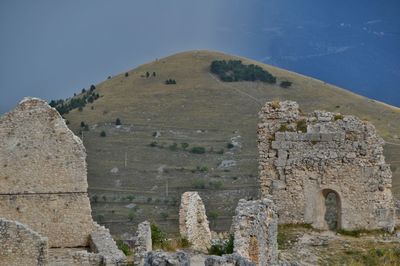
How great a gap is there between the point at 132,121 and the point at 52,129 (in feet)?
238

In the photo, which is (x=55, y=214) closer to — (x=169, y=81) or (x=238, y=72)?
(x=169, y=81)

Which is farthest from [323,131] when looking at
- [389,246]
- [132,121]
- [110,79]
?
[110,79]

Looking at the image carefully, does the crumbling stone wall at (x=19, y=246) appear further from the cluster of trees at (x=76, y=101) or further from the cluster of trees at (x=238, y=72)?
the cluster of trees at (x=238, y=72)

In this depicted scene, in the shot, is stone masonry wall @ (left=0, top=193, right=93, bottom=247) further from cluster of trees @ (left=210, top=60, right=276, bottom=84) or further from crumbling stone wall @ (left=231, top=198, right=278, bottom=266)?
cluster of trees @ (left=210, top=60, right=276, bottom=84)

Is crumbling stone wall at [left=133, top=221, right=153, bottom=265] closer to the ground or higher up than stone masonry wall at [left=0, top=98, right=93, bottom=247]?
closer to the ground

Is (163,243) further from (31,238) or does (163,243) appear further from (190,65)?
(190,65)

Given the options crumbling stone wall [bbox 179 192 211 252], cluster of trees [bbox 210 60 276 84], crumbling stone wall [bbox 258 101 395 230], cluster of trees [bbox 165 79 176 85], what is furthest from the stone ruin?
cluster of trees [bbox 165 79 176 85]

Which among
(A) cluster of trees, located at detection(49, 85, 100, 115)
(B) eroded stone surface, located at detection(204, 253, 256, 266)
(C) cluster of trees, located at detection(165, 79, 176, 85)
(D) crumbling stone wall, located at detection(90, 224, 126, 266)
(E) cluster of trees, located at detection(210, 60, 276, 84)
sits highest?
(E) cluster of trees, located at detection(210, 60, 276, 84)

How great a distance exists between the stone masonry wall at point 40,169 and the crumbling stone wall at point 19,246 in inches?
120

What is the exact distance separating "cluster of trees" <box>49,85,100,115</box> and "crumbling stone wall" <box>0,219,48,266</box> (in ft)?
241

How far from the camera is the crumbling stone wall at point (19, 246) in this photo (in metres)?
18.9

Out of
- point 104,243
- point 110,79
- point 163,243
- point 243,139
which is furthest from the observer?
point 110,79

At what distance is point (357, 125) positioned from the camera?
2472cm

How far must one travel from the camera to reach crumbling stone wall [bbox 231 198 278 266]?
1841cm
